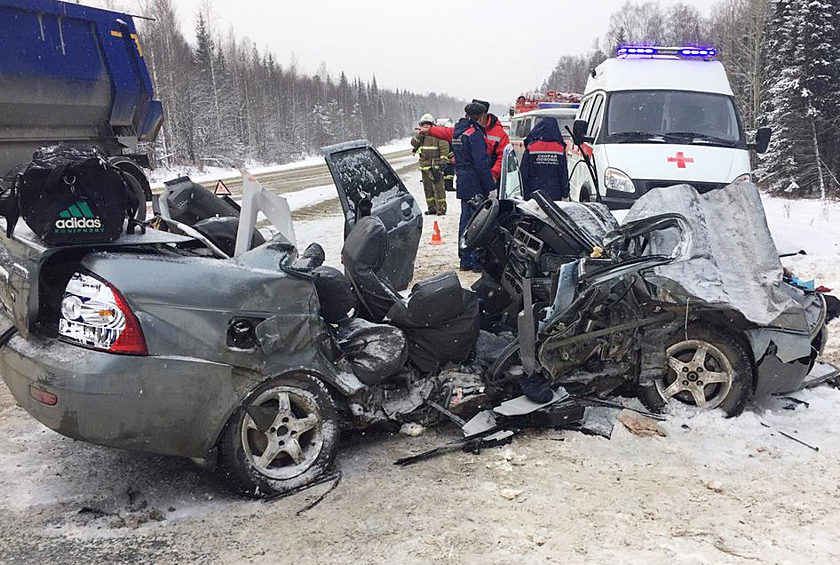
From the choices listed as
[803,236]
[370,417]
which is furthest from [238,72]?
[370,417]

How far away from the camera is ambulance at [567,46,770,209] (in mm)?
7695

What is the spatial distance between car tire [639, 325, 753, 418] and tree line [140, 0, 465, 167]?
83.5 ft

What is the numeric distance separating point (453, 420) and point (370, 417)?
501mm

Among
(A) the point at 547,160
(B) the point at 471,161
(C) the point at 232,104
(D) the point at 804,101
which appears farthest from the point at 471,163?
(C) the point at 232,104

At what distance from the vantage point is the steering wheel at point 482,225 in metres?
4.71

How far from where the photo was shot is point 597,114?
29.5 ft

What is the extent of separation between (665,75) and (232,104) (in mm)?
48481

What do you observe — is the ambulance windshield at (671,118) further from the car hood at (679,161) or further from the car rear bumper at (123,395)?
the car rear bumper at (123,395)

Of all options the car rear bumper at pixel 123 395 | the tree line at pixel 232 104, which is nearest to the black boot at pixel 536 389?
the car rear bumper at pixel 123 395

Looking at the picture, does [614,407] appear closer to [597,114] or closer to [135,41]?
[597,114]

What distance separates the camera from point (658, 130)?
8305mm

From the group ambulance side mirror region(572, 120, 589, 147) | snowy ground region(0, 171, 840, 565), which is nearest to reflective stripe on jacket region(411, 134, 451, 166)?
ambulance side mirror region(572, 120, 589, 147)

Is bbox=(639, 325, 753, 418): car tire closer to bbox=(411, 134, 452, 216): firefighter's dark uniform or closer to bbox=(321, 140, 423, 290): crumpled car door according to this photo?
bbox=(321, 140, 423, 290): crumpled car door

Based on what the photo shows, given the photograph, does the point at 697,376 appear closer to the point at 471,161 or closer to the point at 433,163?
the point at 471,161
